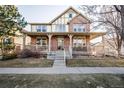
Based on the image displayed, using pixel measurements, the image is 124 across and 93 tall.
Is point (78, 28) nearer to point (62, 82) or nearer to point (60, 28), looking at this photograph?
point (60, 28)

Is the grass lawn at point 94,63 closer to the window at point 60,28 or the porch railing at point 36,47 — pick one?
the porch railing at point 36,47

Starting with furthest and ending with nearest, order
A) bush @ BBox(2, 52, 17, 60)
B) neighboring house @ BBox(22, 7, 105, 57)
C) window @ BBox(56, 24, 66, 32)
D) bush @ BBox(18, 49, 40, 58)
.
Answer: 1. window @ BBox(56, 24, 66, 32)
2. neighboring house @ BBox(22, 7, 105, 57)
3. bush @ BBox(18, 49, 40, 58)
4. bush @ BBox(2, 52, 17, 60)

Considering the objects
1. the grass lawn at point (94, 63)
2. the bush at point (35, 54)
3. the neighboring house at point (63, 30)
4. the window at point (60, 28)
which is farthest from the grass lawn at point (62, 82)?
the window at point (60, 28)

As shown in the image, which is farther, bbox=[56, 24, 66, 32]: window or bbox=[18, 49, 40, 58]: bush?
bbox=[56, 24, 66, 32]: window

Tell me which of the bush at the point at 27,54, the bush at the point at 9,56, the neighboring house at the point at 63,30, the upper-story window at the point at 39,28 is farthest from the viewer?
the upper-story window at the point at 39,28

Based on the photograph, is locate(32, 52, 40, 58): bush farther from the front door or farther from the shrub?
the front door

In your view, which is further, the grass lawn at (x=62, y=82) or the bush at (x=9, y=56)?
the bush at (x=9, y=56)

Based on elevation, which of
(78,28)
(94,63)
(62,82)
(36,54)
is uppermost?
(78,28)

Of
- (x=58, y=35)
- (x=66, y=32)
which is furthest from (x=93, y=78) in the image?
(x=58, y=35)

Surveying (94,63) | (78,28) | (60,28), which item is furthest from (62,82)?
(60,28)

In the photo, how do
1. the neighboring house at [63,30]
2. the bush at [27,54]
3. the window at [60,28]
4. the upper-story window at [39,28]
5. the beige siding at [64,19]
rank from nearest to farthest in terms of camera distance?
the bush at [27,54] → the neighboring house at [63,30] → the window at [60,28] → the beige siding at [64,19] → the upper-story window at [39,28]

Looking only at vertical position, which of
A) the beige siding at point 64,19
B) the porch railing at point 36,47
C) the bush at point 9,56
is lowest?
the bush at point 9,56

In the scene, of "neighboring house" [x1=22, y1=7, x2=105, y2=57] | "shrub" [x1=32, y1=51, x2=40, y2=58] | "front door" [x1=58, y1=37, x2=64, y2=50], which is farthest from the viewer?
"front door" [x1=58, y1=37, x2=64, y2=50]

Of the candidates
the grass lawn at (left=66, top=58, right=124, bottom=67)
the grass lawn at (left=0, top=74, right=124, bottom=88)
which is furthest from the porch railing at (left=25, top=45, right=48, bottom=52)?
the grass lawn at (left=0, top=74, right=124, bottom=88)
